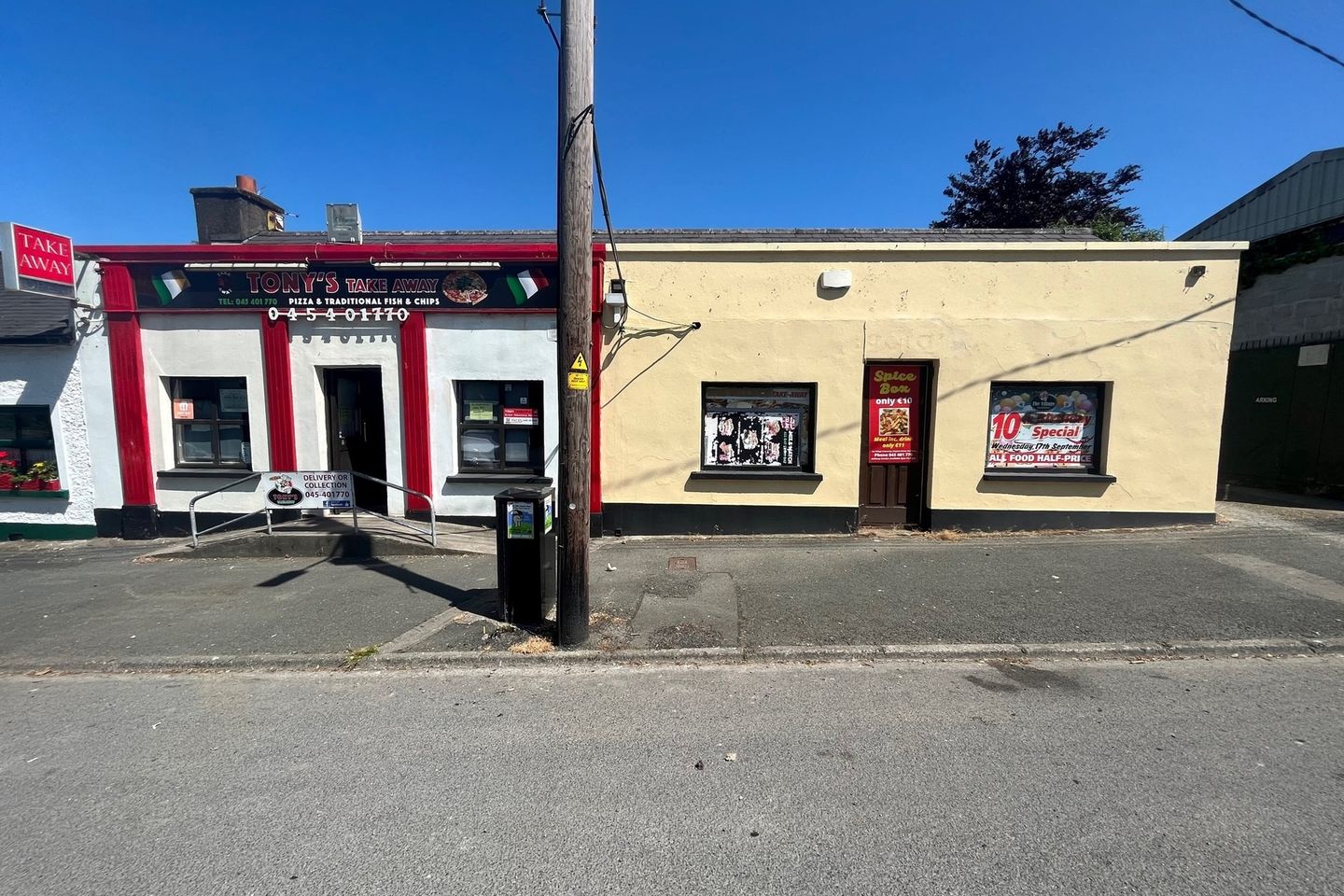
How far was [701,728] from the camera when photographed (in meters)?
3.56

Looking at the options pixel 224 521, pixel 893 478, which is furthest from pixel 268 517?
pixel 893 478

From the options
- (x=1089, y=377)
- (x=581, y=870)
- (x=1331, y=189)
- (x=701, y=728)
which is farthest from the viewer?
(x=1331, y=189)

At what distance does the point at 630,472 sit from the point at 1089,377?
648cm

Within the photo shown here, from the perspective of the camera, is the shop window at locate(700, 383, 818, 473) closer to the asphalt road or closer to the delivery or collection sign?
the asphalt road

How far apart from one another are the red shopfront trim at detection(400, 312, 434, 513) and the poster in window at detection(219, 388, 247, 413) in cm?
258

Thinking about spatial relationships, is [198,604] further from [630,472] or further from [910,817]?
[910,817]

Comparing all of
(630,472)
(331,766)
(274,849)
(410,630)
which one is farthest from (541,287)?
(274,849)

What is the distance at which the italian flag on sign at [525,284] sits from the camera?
8242 millimetres

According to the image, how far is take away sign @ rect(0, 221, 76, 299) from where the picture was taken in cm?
739

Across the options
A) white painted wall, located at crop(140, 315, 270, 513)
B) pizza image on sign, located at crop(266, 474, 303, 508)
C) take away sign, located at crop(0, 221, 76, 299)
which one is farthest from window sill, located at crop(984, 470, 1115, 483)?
→ take away sign, located at crop(0, 221, 76, 299)

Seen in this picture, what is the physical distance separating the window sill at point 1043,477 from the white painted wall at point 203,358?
1057cm

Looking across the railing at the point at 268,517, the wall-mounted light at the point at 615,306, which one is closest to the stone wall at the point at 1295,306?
the wall-mounted light at the point at 615,306

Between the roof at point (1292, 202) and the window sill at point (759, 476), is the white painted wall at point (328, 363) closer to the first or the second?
the window sill at point (759, 476)

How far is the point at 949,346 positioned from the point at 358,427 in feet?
29.1
